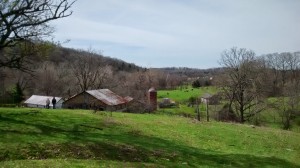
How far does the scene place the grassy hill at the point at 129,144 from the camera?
14969 millimetres

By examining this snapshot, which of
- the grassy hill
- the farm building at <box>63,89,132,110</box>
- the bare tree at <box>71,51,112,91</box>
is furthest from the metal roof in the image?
the grassy hill

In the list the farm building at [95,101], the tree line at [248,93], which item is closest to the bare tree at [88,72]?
the farm building at [95,101]

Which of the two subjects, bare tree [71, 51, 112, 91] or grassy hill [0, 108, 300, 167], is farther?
bare tree [71, 51, 112, 91]

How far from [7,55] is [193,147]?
13517 mm

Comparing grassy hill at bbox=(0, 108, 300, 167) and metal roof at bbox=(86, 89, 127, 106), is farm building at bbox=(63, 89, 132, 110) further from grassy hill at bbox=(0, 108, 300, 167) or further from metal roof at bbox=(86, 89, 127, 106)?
grassy hill at bbox=(0, 108, 300, 167)

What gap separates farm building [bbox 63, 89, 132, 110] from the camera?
54.8 m

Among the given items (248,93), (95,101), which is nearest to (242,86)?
(248,93)

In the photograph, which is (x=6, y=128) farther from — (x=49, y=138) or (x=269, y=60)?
(x=269, y=60)

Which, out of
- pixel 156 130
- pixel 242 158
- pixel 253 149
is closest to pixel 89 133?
pixel 156 130

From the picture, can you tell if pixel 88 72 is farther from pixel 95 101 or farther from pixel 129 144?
pixel 129 144

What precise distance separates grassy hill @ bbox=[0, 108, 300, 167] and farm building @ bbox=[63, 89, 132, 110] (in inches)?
1034

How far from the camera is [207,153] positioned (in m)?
20.2

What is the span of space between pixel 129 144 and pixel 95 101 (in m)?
37.0

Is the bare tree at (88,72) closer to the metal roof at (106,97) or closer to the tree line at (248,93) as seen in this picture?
the metal roof at (106,97)
